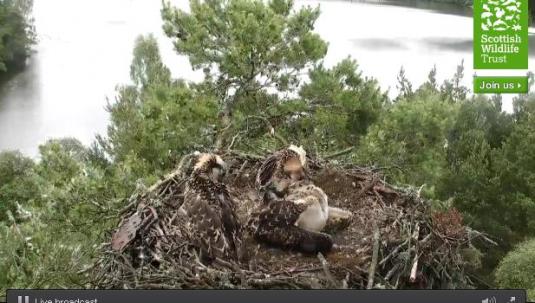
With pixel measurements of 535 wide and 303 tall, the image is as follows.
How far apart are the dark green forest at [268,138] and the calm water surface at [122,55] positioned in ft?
27.0

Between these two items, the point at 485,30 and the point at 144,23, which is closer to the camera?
the point at 485,30

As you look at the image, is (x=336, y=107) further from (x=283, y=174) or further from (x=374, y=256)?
(x=374, y=256)

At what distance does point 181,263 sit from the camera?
3.15m

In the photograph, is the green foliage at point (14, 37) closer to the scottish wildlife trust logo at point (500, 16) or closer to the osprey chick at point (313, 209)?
the scottish wildlife trust logo at point (500, 16)

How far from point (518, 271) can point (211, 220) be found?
6.56 meters

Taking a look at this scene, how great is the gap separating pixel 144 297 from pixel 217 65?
20.8 ft

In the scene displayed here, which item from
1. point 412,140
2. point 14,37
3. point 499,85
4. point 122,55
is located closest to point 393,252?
point 499,85

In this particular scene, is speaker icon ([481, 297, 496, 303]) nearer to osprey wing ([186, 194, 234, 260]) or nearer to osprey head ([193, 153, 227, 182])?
osprey wing ([186, 194, 234, 260])

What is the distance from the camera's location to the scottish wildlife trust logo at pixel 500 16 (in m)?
6.50

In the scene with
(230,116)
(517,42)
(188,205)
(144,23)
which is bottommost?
(188,205)

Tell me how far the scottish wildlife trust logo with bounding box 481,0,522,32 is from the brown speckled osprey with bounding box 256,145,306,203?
3.33 meters

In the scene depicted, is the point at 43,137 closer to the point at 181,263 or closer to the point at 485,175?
the point at 485,175

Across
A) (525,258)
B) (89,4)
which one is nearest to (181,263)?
(525,258)

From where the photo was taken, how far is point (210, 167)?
150 inches
